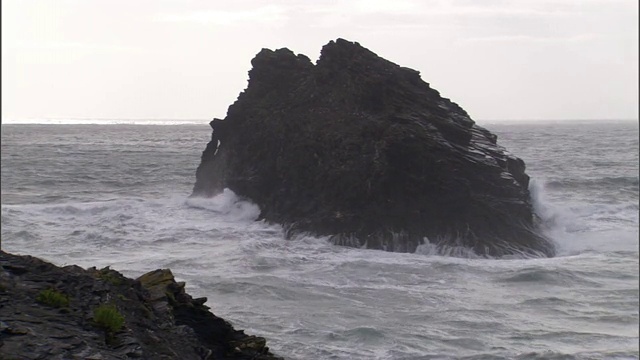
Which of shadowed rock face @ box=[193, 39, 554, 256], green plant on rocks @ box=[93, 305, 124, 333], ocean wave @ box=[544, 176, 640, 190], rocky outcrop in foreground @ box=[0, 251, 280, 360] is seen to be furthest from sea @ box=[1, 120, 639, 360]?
green plant on rocks @ box=[93, 305, 124, 333]

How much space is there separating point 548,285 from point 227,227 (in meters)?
15.3

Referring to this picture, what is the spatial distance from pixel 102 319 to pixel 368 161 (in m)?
21.7

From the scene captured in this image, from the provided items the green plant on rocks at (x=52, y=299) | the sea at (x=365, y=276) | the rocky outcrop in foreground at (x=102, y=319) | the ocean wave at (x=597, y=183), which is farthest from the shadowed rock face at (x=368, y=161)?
the green plant on rocks at (x=52, y=299)

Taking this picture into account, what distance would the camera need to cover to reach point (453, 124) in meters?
33.1

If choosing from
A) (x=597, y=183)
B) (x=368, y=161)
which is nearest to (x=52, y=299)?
(x=368, y=161)

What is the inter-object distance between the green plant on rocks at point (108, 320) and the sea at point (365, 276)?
5063 mm

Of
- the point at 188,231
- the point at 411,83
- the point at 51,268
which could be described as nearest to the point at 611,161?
the point at 411,83

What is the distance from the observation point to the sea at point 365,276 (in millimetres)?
15617

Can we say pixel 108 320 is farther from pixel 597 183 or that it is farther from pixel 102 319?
pixel 597 183

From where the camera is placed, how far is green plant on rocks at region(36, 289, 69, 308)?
10.1 meters

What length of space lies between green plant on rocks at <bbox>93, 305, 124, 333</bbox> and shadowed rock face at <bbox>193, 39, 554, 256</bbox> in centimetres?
1860

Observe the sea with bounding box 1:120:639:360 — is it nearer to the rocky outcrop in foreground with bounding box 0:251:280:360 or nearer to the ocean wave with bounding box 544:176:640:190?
the rocky outcrop in foreground with bounding box 0:251:280:360

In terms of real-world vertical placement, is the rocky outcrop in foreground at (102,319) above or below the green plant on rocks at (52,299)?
below

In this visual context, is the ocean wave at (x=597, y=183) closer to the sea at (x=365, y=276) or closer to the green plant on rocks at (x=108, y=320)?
the sea at (x=365, y=276)
